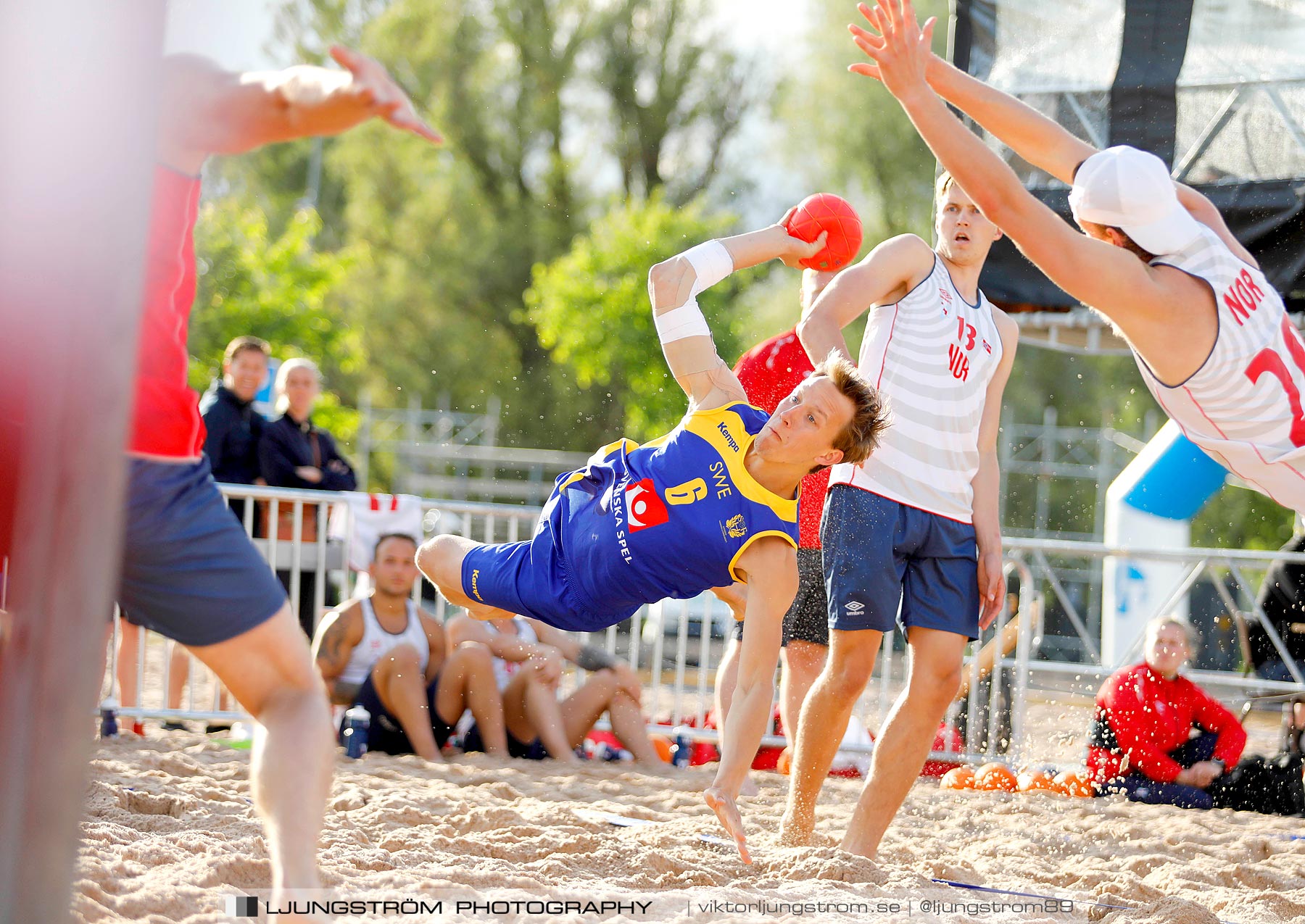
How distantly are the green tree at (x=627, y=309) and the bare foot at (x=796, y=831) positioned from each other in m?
17.4

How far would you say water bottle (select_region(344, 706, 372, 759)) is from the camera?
6.09 meters

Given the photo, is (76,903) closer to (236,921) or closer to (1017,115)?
(236,921)

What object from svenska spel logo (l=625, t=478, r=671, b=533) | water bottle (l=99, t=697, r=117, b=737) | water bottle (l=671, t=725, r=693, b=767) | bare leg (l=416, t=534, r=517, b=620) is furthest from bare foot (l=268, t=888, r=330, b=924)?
water bottle (l=671, t=725, r=693, b=767)

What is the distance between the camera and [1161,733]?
6379 mm

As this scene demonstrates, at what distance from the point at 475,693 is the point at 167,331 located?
175 inches

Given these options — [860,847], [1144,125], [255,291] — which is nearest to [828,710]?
[860,847]

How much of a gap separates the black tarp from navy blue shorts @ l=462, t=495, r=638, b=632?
4.42m

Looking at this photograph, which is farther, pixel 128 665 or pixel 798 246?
pixel 128 665

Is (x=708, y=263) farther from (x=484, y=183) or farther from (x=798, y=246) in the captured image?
(x=484, y=183)

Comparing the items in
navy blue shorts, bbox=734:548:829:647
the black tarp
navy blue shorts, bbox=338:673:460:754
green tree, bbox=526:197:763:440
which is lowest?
navy blue shorts, bbox=338:673:460:754

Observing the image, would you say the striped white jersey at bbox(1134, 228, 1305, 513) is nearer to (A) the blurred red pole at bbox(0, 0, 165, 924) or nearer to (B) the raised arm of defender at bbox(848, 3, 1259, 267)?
(B) the raised arm of defender at bbox(848, 3, 1259, 267)

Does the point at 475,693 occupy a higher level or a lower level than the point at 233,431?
lower

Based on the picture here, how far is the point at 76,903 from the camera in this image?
2.96 metres

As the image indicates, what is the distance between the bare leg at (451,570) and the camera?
13.6 ft
